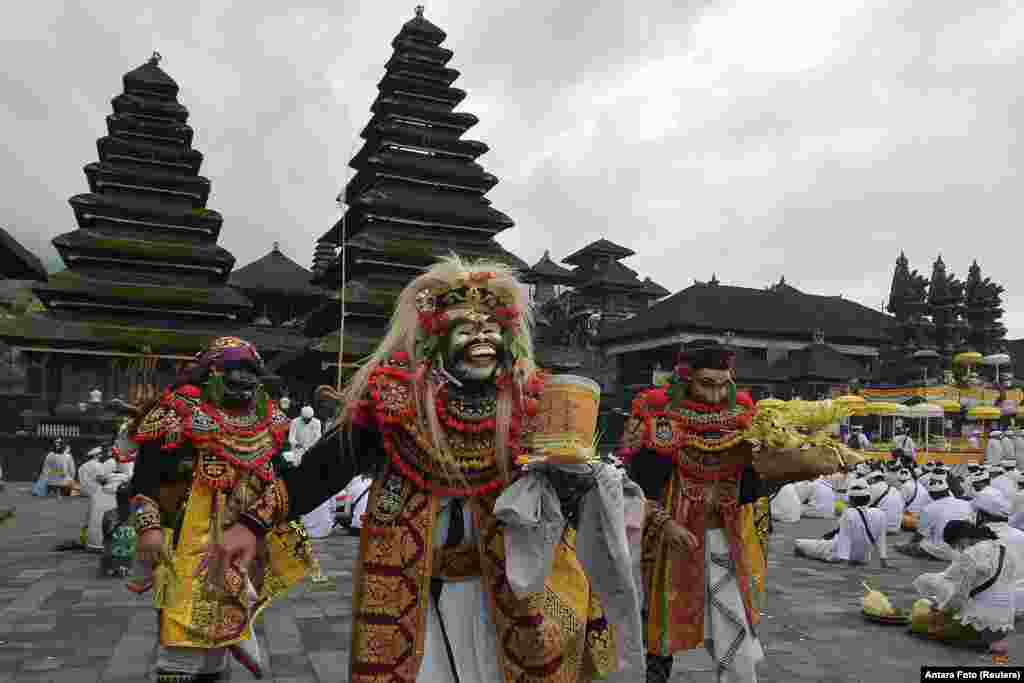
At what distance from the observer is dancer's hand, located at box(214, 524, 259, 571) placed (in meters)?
2.78

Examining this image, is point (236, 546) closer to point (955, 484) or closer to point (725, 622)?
point (725, 622)

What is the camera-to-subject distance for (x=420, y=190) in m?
30.1

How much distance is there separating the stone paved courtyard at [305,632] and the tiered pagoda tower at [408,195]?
56.0 feet

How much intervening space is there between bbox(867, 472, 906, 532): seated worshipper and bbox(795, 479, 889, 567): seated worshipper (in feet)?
5.48

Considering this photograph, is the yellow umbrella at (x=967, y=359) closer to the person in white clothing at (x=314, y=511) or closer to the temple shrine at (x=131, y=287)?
the temple shrine at (x=131, y=287)

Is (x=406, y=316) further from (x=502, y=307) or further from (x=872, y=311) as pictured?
(x=872, y=311)

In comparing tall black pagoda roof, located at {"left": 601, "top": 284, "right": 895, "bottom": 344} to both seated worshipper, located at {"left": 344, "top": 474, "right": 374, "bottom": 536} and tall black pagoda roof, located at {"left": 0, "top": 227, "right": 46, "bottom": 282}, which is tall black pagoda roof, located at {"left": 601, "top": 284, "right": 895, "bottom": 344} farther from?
tall black pagoda roof, located at {"left": 0, "top": 227, "right": 46, "bottom": 282}

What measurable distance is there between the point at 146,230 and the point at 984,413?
36471mm

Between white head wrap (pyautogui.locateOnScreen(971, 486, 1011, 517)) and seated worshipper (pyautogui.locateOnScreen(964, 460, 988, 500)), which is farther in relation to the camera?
seated worshipper (pyautogui.locateOnScreen(964, 460, 988, 500))

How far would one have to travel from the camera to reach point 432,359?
3.26 m

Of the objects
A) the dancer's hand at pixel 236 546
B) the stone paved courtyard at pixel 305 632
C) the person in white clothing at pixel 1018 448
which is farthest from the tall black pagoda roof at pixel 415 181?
the dancer's hand at pixel 236 546

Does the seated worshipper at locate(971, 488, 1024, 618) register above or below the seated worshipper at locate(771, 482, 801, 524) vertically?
above

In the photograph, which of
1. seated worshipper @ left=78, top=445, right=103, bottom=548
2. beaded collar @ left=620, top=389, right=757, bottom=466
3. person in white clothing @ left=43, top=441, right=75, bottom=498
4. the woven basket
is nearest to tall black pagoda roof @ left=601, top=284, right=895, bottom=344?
person in white clothing @ left=43, top=441, right=75, bottom=498

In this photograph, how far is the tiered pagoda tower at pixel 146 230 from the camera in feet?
90.9
